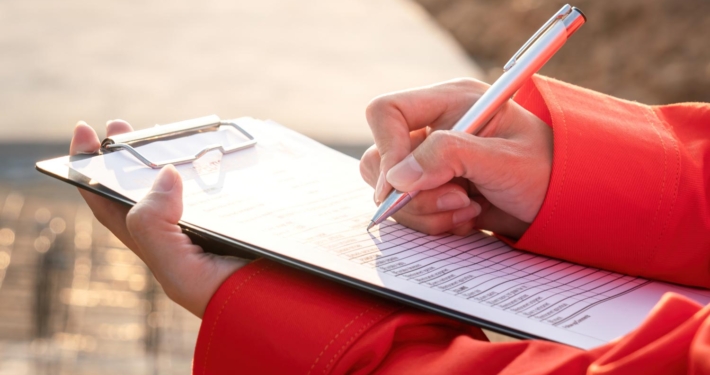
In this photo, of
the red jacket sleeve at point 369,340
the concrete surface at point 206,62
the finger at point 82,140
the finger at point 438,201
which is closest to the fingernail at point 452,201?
the finger at point 438,201

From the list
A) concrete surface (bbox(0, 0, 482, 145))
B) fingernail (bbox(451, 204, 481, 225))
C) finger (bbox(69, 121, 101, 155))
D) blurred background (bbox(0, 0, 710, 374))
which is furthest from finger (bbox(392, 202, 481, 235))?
concrete surface (bbox(0, 0, 482, 145))

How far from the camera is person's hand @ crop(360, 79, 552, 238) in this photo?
0.47 m

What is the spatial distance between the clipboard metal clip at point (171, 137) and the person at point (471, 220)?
0.02m

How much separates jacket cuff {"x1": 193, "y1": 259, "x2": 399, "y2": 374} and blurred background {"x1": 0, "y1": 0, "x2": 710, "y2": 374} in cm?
67

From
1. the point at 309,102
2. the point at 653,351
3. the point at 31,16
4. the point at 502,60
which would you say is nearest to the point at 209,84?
the point at 309,102

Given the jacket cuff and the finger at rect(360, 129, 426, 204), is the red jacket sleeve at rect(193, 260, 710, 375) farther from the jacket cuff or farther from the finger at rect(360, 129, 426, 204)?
the finger at rect(360, 129, 426, 204)

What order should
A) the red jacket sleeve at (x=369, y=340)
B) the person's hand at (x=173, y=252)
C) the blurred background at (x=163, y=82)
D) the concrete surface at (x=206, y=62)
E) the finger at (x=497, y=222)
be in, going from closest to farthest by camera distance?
the red jacket sleeve at (x=369, y=340)
the person's hand at (x=173, y=252)
the finger at (x=497, y=222)
the blurred background at (x=163, y=82)
the concrete surface at (x=206, y=62)

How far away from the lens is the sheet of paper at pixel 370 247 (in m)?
0.39

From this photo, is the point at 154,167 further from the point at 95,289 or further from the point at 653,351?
the point at 95,289

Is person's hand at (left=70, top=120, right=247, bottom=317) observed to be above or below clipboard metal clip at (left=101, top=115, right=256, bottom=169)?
below

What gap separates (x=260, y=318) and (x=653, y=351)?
19cm

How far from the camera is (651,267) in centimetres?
47

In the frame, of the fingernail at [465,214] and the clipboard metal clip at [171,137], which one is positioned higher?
the clipboard metal clip at [171,137]

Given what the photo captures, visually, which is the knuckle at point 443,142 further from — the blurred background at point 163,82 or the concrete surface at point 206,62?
the concrete surface at point 206,62
